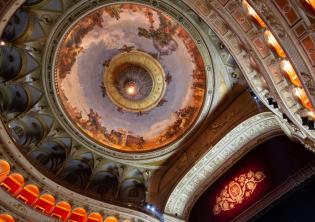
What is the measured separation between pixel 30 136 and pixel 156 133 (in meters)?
6.65

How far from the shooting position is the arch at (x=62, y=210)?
15.5 meters

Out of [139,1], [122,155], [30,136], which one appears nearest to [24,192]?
[30,136]

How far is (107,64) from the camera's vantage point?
60.8 feet

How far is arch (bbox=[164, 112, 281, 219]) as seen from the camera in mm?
14198

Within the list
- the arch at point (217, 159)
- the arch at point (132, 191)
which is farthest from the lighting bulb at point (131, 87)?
the arch at point (217, 159)

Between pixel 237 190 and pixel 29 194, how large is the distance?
9.25 meters

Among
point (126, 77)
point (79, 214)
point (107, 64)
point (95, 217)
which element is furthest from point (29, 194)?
point (126, 77)

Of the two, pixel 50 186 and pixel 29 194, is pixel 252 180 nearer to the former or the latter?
pixel 50 186

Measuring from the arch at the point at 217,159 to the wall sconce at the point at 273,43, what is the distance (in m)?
3.99

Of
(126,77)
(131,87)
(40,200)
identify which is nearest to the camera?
(40,200)

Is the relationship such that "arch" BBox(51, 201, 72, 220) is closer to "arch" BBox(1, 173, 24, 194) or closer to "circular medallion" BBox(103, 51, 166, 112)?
"arch" BBox(1, 173, 24, 194)

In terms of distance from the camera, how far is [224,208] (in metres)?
15.0

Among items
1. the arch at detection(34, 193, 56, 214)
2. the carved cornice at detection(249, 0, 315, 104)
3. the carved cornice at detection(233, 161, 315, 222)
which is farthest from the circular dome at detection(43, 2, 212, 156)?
the carved cornice at detection(249, 0, 315, 104)

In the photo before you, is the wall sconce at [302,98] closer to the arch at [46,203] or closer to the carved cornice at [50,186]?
the carved cornice at [50,186]
